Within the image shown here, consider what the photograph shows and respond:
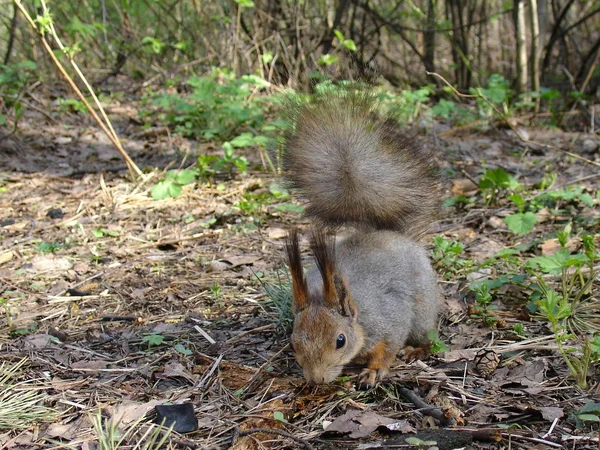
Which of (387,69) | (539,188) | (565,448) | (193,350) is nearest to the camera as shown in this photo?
(565,448)

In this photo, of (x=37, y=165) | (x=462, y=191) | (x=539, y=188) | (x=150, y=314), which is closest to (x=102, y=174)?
(x=37, y=165)

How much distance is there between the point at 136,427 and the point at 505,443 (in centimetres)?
102

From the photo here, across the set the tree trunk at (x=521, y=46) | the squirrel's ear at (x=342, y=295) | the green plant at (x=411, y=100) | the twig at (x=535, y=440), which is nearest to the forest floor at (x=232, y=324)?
the twig at (x=535, y=440)

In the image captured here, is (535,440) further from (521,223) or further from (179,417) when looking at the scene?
(521,223)

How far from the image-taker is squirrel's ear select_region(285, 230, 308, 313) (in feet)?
6.64

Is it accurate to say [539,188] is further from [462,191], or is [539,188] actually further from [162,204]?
[162,204]

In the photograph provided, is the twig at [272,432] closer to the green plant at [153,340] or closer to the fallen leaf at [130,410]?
the fallen leaf at [130,410]

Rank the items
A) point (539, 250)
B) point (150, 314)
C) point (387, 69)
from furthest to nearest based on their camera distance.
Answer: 1. point (387, 69)
2. point (539, 250)
3. point (150, 314)

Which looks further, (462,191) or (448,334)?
(462,191)

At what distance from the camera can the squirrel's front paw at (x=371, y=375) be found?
213 cm

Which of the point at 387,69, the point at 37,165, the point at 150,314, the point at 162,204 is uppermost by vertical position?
the point at 387,69

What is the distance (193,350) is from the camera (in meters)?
2.43

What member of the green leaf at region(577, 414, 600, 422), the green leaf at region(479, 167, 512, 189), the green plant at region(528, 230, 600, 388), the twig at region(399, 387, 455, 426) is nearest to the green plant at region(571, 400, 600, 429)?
the green leaf at region(577, 414, 600, 422)

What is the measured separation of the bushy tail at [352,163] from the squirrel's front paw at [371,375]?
0.65 m
